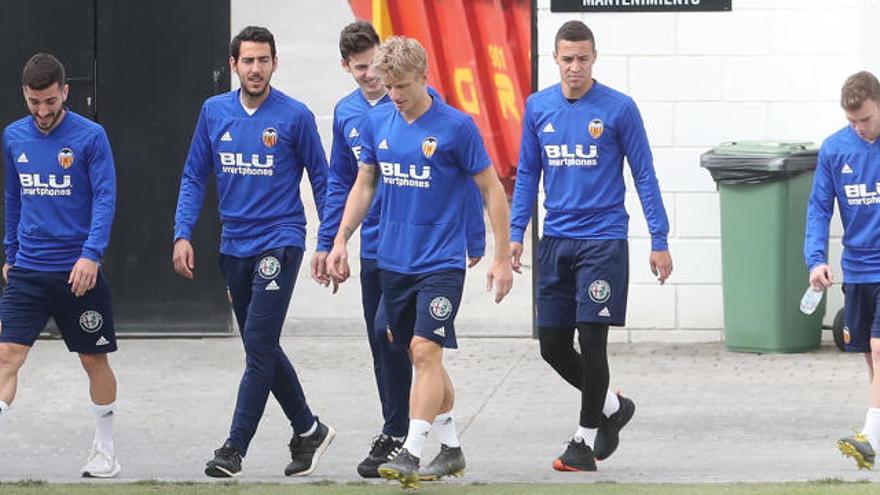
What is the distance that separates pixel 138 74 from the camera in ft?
43.3

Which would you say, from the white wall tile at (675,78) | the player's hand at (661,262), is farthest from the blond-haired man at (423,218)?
the white wall tile at (675,78)

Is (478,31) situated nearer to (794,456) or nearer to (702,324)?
(702,324)

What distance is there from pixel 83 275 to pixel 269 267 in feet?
2.61

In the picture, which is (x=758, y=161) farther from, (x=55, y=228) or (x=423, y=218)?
(x=55, y=228)

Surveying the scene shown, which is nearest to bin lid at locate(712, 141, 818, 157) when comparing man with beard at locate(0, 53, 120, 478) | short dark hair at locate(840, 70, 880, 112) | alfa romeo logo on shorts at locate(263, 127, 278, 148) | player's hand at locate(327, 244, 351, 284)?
short dark hair at locate(840, 70, 880, 112)

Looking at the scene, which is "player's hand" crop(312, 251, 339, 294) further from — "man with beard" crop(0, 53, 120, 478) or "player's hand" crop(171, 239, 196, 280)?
"man with beard" crop(0, 53, 120, 478)

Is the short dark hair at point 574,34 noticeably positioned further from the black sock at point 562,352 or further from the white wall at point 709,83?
the white wall at point 709,83

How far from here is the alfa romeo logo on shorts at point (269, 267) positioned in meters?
8.71

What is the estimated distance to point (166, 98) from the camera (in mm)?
13203

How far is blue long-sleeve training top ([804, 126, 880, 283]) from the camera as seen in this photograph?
8727 mm

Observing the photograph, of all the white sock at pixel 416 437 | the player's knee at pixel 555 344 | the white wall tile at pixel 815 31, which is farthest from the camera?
the white wall tile at pixel 815 31

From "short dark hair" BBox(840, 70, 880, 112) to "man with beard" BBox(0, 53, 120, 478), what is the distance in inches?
126

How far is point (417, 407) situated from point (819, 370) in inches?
175

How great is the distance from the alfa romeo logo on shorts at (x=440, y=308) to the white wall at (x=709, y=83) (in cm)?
491
